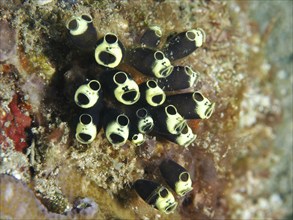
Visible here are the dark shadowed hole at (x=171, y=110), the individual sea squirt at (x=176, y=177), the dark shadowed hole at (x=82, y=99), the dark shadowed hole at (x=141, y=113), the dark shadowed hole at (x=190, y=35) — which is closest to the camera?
the dark shadowed hole at (x=82, y=99)

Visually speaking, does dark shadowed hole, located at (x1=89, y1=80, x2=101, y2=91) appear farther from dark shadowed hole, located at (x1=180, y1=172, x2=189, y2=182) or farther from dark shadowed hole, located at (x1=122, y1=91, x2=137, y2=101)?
dark shadowed hole, located at (x1=180, y1=172, x2=189, y2=182)

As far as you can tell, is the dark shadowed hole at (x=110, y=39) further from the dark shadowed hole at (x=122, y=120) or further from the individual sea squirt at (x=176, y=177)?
the individual sea squirt at (x=176, y=177)

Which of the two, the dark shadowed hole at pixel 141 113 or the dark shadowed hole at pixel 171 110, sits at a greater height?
the dark shadowed hole at pixel 171 110

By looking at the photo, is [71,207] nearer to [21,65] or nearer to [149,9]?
[21,65]

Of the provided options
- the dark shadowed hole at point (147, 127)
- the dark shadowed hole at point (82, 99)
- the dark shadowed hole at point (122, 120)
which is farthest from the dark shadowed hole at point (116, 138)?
the dark shadowed hole at point (82, 99)

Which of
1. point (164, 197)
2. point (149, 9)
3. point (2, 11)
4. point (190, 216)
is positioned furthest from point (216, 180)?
point (2, 11)

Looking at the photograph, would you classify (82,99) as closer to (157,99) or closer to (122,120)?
(122,120)

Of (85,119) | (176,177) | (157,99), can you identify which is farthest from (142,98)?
(176,177)

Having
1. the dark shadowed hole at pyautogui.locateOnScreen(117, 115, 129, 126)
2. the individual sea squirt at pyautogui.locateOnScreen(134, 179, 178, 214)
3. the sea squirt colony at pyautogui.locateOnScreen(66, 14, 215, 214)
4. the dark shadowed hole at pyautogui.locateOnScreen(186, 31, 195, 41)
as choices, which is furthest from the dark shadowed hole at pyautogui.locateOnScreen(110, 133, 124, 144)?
the dark shadowed hole at pyautogui.locateOnScreen(186, 31, 195, 41)
